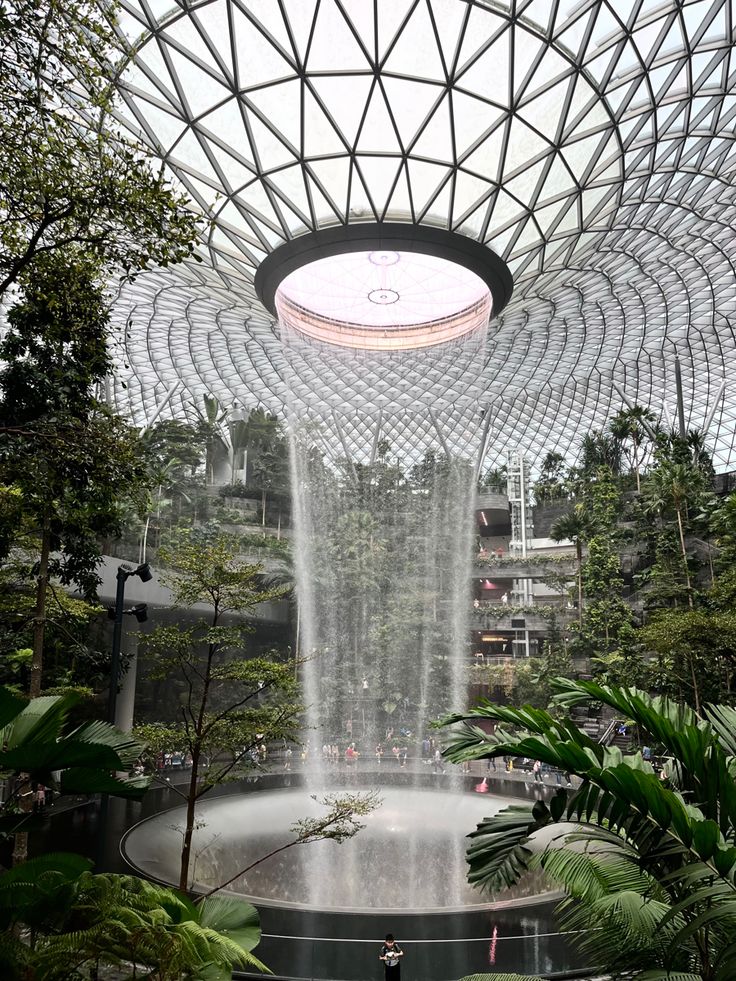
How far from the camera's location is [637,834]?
5.20 meters

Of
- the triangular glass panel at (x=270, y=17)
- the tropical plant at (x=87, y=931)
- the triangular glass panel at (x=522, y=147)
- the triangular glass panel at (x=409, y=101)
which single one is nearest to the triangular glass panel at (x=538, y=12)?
the triangular glass panel at (x=522, y=147)

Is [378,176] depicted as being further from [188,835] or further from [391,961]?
[391,961]

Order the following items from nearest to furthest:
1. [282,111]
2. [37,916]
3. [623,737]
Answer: [37,916] → [282,111] → [623,737]

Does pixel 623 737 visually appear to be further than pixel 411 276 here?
Yes

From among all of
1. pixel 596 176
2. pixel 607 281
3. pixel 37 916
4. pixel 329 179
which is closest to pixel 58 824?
pixel 37 916

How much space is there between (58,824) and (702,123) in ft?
121

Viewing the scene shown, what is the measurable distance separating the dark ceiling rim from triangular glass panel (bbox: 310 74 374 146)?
3903 millimetres

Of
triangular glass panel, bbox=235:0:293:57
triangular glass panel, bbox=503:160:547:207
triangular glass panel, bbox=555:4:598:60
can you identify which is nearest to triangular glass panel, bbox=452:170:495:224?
triangular glass panel, bbox=503:160:547:207

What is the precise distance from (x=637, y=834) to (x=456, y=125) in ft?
80.0

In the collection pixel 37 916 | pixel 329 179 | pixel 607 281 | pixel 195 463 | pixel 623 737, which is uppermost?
pixel 607 281

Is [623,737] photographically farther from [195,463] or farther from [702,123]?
[195,463]

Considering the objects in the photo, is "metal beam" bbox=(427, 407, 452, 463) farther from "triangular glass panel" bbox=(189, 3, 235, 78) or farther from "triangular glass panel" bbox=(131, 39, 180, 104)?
"triangular glass panel" bbox=(189, 3, 235, 78)

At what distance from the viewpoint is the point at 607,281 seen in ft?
128

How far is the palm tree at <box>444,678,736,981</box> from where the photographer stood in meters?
4.32
